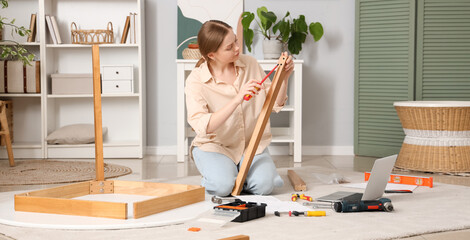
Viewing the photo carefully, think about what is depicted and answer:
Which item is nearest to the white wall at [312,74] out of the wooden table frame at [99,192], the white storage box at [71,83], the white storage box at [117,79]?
the white storage box at [117,79]

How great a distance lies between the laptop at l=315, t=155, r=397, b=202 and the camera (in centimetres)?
232

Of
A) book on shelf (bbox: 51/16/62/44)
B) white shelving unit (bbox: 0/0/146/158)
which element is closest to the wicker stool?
white shelving unit (bbox: 0/0/146/158)

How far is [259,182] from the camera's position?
105 inches

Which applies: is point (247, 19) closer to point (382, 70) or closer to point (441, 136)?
point (382, 70)

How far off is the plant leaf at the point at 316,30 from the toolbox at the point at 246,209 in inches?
101

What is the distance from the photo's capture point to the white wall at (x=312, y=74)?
4.78 metres

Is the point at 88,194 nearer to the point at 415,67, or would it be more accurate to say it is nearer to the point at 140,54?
the point at 140,54

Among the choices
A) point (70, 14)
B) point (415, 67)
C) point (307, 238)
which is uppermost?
point (70, 14)

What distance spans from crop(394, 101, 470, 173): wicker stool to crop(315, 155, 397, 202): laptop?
137 centimetres

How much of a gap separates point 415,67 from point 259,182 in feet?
7.38

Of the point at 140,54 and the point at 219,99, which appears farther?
Result: the point at 140,54

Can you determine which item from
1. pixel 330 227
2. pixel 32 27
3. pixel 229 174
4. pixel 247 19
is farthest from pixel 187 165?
pixel 330 227

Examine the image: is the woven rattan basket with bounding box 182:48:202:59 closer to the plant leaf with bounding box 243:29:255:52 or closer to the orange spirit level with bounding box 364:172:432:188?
the plant leaf with bounding box 243:29:255:52

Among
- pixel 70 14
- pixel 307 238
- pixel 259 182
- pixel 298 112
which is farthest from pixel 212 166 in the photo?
pixel 70 14
